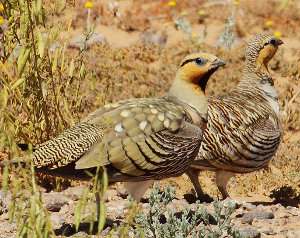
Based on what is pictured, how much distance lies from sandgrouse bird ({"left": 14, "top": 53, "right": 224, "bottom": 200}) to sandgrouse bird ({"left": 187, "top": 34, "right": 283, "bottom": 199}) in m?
0.78

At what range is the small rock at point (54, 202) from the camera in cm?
723

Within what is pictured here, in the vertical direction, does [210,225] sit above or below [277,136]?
below

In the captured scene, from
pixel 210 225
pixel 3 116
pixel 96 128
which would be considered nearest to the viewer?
pixel 3 116

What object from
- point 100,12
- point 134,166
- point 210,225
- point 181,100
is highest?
point 100,12

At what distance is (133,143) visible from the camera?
6082 millimetres

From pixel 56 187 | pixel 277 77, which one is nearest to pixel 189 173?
pixel 56 187

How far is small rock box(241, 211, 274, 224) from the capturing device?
6.92 metres

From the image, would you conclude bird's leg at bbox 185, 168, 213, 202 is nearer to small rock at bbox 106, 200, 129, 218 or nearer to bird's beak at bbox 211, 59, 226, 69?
small rock at bbox 106, 200, 129, 218

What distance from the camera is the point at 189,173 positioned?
26.3 ft

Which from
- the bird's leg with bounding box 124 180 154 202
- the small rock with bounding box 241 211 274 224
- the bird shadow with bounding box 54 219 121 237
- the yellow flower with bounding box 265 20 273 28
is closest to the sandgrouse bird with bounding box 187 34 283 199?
the small rock with bounding box 241 211 274 224

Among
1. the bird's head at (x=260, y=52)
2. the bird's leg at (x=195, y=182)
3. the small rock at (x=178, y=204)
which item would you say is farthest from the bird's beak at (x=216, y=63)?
the bird's head at (x=260, y=52)

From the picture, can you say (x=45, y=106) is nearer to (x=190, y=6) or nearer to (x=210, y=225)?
(x=210, y=225)

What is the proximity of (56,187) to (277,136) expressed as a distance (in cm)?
211

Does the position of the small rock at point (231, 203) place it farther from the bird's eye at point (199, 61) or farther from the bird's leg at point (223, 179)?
the bird's eye at point (199, 61)
